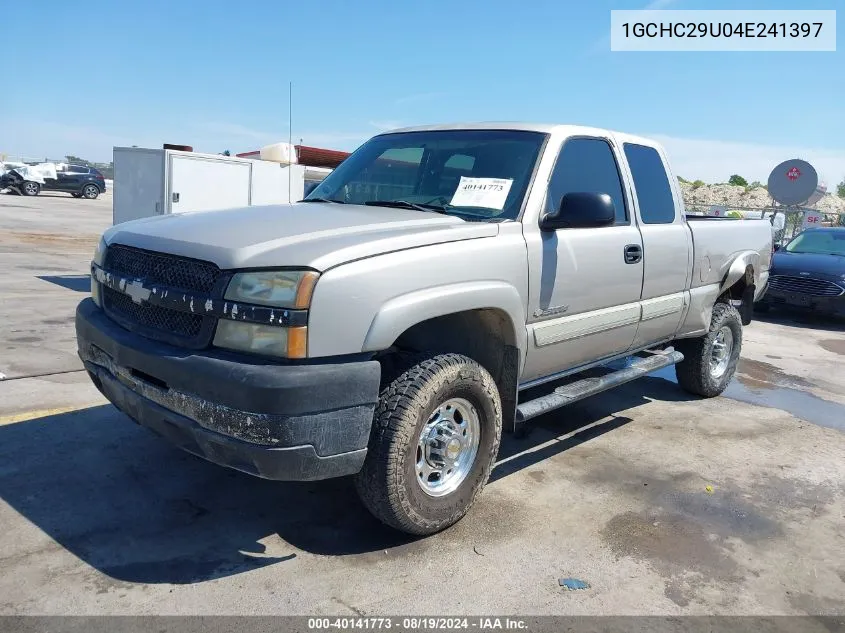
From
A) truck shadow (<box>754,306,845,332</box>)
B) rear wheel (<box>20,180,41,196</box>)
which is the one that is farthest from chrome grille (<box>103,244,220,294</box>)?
rear wheel (<box>20,180,41,196</box>)

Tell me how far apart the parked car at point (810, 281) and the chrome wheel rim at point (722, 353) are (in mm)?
4865

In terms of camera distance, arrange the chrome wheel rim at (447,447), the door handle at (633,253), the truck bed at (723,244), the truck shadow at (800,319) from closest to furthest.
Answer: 1. the chrome wheel rim at (447,447)
2. the door handle at (633,253)
3. the truck bed at (723,244)
4. the truck shadow at (800,319)

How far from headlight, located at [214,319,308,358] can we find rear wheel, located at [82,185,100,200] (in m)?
36.0

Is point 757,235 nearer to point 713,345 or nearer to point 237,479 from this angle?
point 713,345

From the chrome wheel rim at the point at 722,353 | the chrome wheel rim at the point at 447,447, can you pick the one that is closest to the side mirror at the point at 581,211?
the chrome wheel rim at the point at 447,447

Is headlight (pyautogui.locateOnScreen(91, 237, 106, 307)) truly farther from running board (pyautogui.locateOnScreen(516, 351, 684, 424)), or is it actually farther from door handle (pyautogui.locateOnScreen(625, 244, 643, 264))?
door handle (pyautogui.locateOnScreen(625, 244, 643, 264))

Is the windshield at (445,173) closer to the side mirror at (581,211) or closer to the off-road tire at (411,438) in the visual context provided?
the side mirror at (581,211)

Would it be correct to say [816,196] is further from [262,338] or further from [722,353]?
[262,338]

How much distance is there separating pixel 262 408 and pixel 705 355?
440cm

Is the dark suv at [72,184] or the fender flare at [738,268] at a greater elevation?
the dark suv at [72,184]

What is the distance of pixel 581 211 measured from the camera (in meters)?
3.58

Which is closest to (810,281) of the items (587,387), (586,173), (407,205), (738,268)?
(738,268)

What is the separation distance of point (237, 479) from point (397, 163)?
2101 mm

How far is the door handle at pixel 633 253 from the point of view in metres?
4.36
